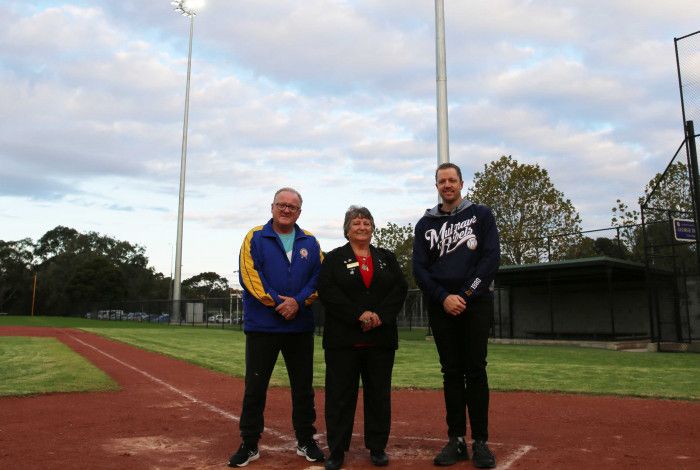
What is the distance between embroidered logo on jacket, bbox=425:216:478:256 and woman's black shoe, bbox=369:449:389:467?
149 cm

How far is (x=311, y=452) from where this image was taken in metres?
4.20

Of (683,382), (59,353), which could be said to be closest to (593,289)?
(683,382)

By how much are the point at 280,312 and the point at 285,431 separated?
1.65 meters

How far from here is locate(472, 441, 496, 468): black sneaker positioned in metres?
3.93

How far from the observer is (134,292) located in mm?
102688

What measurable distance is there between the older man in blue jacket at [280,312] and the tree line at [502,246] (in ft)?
45.3

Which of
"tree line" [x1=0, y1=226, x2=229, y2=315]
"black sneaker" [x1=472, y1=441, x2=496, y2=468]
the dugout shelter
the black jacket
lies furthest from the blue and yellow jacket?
"tree line" [x1=0, y1=226, x2=229, y2=315]

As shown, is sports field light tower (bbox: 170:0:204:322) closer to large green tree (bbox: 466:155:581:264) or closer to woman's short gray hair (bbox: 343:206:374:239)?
large green tree (bbox: 466:155:581:264)

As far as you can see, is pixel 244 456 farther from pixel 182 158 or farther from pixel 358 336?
pixel 182 158

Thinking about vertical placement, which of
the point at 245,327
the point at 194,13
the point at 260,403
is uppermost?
the point at 194,13

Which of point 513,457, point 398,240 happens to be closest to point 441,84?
point 513,457

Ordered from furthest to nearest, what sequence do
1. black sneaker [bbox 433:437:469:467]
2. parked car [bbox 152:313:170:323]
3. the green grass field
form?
1. parked car [bbox 152:313:170:323]
2. the green grass field
3. black sneaker [bbox 433:437:469:467]

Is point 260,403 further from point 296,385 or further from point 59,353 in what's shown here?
point 59,353

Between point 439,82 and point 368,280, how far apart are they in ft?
36.8
